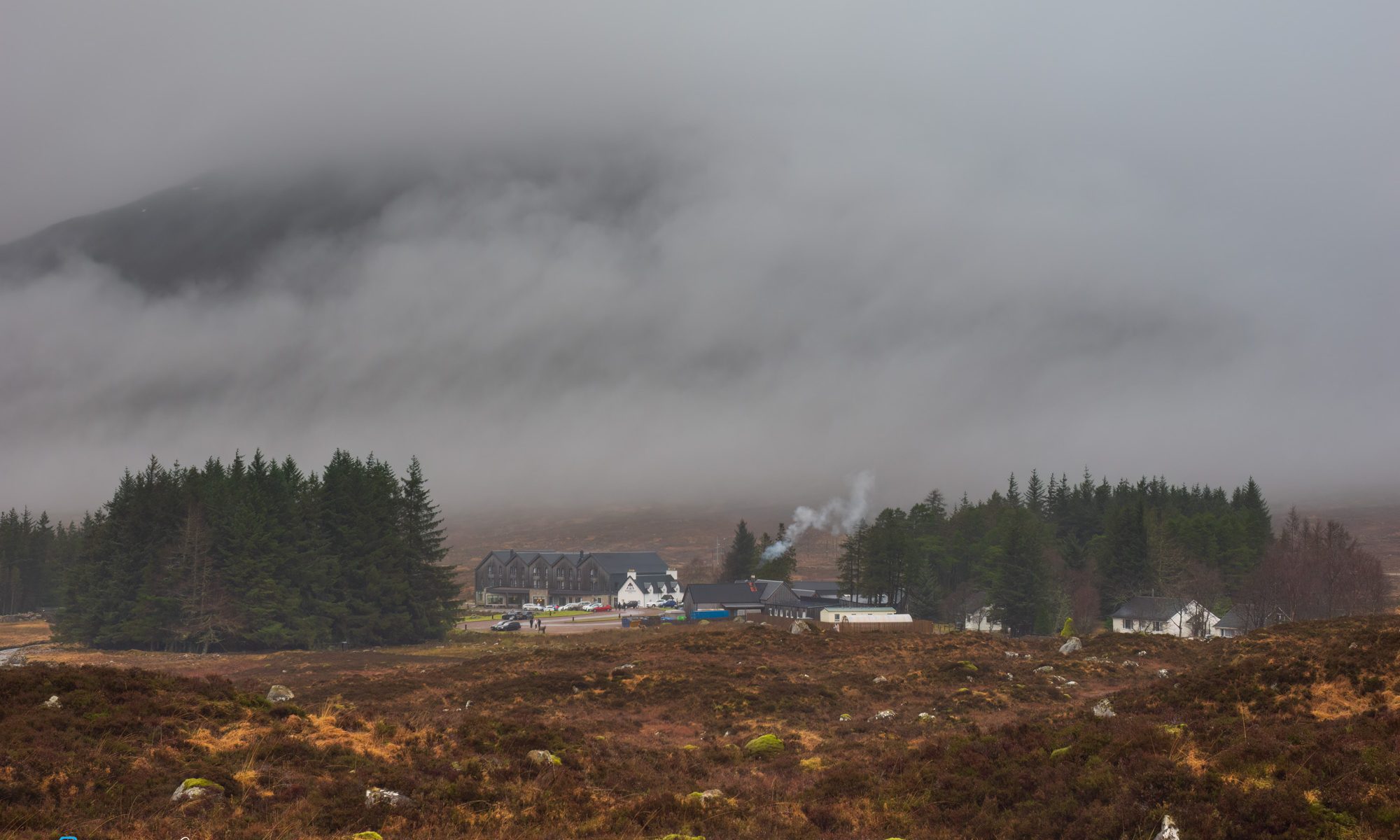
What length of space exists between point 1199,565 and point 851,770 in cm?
9668

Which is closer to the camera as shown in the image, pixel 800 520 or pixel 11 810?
pixel 11 810

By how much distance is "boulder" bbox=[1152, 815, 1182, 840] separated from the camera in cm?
1541

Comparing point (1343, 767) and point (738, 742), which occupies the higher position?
point (1343, 767)

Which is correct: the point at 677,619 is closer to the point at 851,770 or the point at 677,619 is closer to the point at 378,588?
the point at 378,588

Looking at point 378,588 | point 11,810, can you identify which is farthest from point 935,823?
point 378,588

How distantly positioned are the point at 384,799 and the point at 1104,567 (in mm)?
105556

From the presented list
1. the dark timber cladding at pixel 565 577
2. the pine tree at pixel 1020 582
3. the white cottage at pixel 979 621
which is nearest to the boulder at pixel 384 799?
the pine tree at pixel 1020 582

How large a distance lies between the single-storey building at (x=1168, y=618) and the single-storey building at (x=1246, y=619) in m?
1.79

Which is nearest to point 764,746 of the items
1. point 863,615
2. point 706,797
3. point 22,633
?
point 706,797

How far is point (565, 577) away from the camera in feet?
555

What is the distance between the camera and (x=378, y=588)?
8775cm

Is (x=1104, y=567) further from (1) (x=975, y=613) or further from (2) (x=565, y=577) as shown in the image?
(2) (x=565, y=577)

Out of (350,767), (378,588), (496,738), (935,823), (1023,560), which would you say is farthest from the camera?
(1023,560)

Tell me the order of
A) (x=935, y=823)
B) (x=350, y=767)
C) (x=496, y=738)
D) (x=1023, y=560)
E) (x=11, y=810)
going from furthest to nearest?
(x=1023, y=560) < (x=496, y=738) < (x=350, y=767) < (x=935, y=823) < (x=11, y=810)
